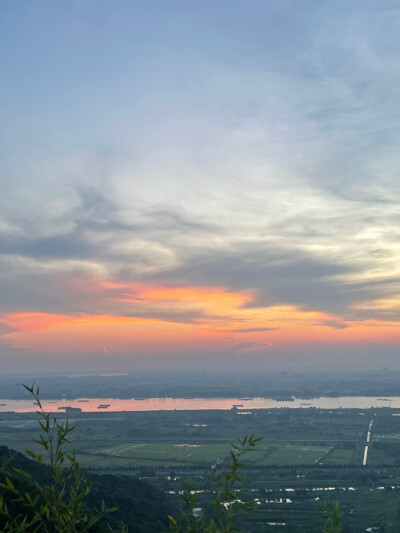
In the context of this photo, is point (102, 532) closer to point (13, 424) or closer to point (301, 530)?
point (301, 530)

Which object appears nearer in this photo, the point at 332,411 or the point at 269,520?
the point at 269,520

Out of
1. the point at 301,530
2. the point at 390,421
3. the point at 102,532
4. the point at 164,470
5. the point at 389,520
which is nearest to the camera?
the point at 102,532

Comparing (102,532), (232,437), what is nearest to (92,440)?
(232,437)

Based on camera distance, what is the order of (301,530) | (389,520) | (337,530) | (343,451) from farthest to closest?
(343,451), (389,520), (301,530), (337,530)

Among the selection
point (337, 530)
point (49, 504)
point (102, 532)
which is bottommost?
point (102, 532)

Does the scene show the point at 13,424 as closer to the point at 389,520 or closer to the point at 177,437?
the point at 177,437

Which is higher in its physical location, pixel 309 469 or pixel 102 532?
pixel 102 532
